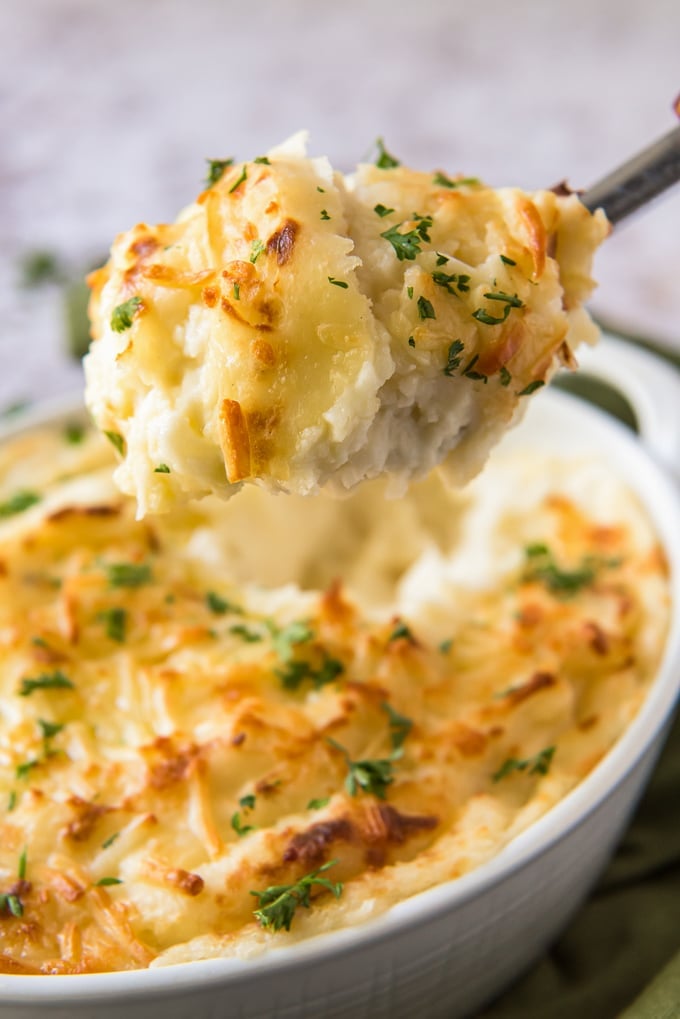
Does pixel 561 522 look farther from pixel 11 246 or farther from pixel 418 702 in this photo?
pixel 11 246

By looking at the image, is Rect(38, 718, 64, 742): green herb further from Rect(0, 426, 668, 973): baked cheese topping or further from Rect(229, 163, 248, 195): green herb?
Rect(229, 163, 248, 195): green herb

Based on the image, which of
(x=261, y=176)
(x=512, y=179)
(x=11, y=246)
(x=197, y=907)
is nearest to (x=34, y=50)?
(x=11, y=246)

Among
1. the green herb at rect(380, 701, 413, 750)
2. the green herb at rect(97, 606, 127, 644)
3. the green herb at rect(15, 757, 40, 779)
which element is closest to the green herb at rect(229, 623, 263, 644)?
the green herb at rect(97, 606, 127, 644)

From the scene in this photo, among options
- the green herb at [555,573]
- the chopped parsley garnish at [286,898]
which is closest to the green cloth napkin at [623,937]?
the green herb at [555,573]

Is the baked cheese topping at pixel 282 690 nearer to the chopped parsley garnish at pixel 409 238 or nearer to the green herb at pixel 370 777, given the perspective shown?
the green herb at pixel 370 777

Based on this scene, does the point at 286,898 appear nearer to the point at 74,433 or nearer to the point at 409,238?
the point at 409,238
